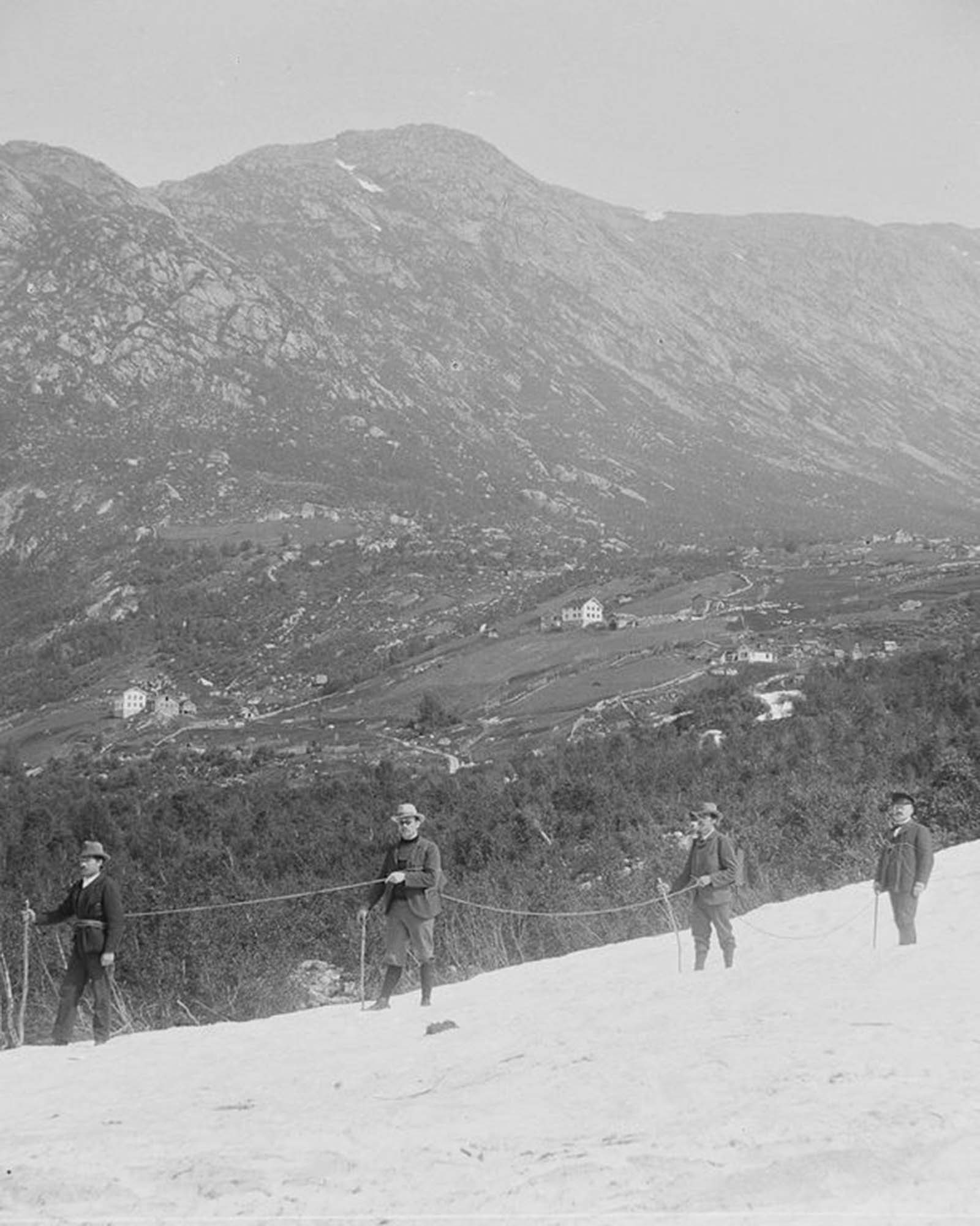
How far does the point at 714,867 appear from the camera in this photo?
42.0 ft

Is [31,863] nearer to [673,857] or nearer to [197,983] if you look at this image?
[197,983]

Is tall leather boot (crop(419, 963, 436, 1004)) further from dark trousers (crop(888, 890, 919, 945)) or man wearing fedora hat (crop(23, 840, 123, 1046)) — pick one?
dark trousers (crop(888, 890, 919, 945))

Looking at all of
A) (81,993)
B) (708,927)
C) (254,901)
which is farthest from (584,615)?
(81,993)

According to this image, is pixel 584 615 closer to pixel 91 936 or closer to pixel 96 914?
pixel 96 914

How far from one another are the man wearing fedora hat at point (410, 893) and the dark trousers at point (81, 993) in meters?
2.54

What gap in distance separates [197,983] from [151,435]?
454ft

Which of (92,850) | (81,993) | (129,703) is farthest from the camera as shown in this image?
(129,703)

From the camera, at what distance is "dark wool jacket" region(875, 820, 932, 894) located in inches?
485

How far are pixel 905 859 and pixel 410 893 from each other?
191 inches

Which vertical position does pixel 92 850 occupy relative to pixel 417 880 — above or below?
above

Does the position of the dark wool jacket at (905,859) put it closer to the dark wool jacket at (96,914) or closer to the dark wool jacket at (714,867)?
the dark wool jacket at (714,867)

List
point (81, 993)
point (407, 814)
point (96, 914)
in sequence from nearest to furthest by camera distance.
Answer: point (96, 914), point (81, 993), point (407, 814)

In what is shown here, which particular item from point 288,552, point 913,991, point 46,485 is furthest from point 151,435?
point 913,991

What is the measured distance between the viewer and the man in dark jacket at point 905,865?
40.5 ft
